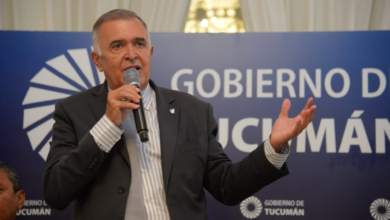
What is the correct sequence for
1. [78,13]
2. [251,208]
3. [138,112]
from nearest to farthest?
[138,112] < [251,208] < [78,13]

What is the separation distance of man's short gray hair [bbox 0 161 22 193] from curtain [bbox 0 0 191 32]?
4.88 feet

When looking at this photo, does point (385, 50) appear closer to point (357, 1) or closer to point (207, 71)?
point (357, 1)

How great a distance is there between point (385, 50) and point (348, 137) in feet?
2.03

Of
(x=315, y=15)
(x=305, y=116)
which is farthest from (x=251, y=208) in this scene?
(x=315, y=15)

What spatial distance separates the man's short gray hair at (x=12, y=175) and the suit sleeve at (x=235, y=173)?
1.35 metres

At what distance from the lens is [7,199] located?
2828mm

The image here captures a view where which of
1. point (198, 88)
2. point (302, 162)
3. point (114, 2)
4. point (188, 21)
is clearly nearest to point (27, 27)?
point (114, 2)

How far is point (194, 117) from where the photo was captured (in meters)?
2.21

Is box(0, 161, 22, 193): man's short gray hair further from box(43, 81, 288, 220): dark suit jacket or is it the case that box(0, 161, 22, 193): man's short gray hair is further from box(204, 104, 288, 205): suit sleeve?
box(204, 104, 288, 205): suit sleeve

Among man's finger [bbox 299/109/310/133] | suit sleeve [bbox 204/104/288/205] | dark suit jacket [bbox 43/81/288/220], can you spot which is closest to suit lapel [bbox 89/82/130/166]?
dark suit jacket [bbox 43/81/288/220]

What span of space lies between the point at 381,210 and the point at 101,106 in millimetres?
1911

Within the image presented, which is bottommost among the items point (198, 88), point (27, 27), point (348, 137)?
point (348, 137)

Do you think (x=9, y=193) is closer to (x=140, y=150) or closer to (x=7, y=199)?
(x=7, y=199)

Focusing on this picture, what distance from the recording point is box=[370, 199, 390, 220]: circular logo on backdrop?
2.96m
